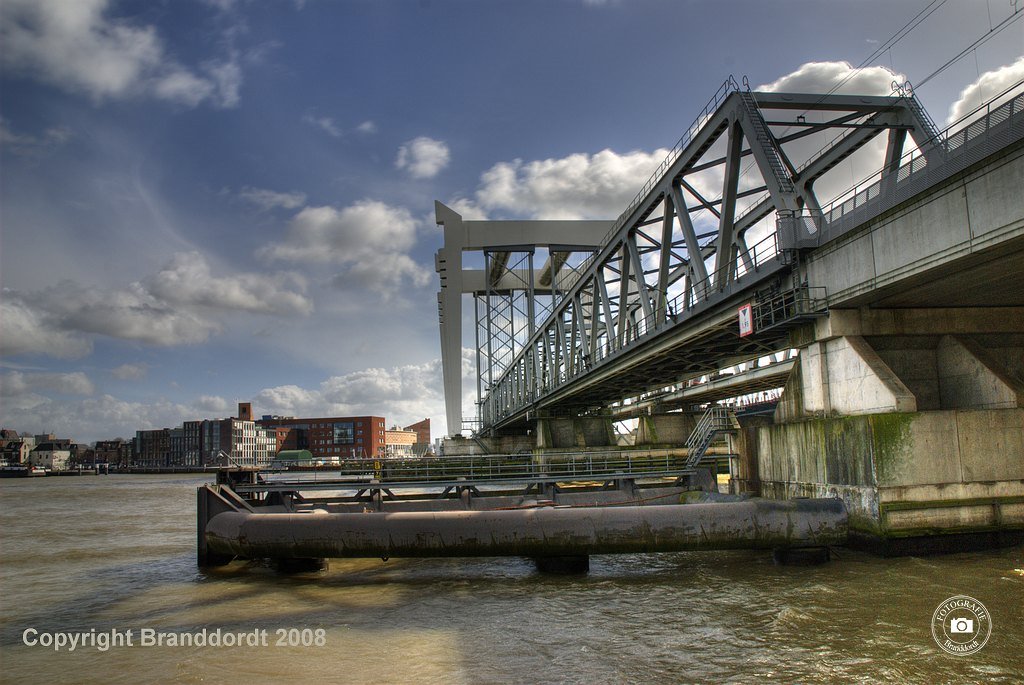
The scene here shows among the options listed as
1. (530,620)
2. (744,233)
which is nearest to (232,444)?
(744,233)

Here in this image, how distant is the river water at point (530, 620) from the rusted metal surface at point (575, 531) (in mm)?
668

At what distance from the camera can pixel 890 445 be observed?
13828mm

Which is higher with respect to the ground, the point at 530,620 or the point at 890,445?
the point at 890,445

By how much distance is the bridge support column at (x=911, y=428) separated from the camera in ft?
45.1

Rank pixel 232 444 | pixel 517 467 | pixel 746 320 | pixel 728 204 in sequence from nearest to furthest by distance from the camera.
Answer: pixel 746 320 < pixel 728 204 < pixel 517 467 < pixel 232 444

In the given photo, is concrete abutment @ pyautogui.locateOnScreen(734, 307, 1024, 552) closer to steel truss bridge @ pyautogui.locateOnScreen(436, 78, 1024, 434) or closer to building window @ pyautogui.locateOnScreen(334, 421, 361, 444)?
steel truss bridge @ pyautogui.locateOnScreen(436, 78, 1024, 434)

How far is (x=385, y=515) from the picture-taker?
49.3 ft

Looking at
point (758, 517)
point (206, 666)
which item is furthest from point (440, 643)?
point (758, 517)

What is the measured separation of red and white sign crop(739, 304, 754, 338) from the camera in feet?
61.7

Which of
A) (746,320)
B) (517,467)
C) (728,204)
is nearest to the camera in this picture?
(746,320)

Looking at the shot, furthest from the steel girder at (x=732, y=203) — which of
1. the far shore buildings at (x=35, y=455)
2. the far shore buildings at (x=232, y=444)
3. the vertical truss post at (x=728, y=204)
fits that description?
the far shore buildings at (x=35, y=455)

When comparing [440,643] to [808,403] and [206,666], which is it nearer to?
[206,666]

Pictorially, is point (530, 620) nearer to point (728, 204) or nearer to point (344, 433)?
point (728, 204)

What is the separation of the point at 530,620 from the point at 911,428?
9.23 meters
